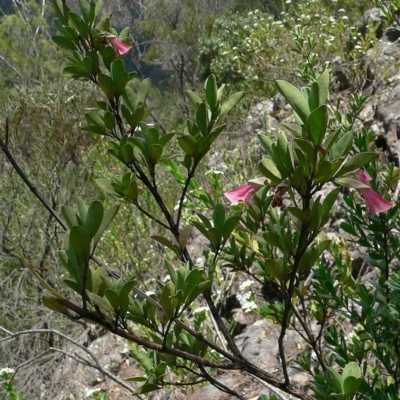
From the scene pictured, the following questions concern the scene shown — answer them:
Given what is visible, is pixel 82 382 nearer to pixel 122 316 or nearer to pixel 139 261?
pixel 139 261

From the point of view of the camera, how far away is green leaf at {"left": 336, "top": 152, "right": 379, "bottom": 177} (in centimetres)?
74

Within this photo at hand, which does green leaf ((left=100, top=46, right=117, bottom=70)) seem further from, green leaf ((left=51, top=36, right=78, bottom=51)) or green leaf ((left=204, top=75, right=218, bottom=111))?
green leaf ((left=204, top=75, right=218, bottom=111))

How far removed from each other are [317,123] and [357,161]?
10 centimetres

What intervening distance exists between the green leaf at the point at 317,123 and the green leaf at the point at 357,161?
2.8 inches

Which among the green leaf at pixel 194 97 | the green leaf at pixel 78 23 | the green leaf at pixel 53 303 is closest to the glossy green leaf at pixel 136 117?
the green leaf at pixel 194 97

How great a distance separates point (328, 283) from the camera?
132 centimetres

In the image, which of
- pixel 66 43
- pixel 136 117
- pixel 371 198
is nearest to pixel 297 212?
pixel 371 198

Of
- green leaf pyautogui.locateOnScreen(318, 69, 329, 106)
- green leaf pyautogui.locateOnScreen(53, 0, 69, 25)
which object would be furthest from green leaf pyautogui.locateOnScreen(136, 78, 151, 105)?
green leaf pyautogui.locateOnScreen(318, 69, 329, 106)

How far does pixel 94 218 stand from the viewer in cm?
70

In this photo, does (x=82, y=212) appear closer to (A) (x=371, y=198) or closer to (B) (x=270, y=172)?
(B) (x=270, y=172)

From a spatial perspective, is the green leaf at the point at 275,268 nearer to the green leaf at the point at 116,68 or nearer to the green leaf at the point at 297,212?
the green leaf at the point at 297,212

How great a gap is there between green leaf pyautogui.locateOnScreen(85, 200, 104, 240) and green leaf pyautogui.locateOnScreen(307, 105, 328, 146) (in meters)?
0.32

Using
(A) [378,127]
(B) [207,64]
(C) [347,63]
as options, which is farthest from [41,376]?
(B) [207,64]

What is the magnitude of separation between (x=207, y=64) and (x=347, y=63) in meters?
10.1
